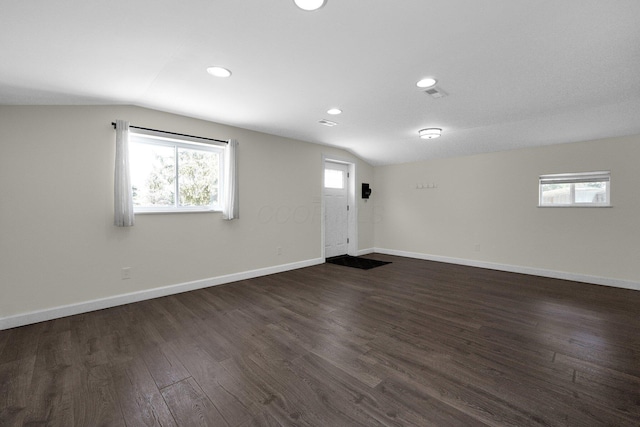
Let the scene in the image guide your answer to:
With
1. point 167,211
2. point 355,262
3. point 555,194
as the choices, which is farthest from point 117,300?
point 555,194

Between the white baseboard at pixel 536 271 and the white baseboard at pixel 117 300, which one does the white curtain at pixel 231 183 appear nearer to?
the white baseboard at pixel 117 300

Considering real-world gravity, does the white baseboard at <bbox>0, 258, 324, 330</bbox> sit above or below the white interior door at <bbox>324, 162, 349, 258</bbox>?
below

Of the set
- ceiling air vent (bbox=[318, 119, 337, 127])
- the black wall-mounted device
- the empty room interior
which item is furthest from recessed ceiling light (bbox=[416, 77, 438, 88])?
the black wall-mounted device

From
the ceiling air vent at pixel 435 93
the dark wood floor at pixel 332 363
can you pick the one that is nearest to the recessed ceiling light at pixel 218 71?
the ceiling air vent at pixel 435 93

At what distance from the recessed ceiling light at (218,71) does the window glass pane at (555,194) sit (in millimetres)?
5134

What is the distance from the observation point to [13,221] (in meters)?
2.62

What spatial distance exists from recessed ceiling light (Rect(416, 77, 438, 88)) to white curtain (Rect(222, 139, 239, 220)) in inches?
105

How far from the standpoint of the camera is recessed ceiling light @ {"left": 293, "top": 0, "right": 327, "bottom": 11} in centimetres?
155

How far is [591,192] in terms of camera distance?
162 inches

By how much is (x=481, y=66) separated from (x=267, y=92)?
2.05 metres

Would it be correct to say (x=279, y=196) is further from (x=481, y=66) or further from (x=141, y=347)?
(x=481, y=66)

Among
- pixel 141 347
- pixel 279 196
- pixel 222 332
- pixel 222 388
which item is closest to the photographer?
pixel 222 388

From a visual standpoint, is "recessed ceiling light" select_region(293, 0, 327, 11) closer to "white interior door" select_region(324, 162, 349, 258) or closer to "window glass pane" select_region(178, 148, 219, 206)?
"window glass pane" select_region(178, 148, 219, 206)

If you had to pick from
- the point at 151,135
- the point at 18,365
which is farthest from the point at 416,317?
the point at 151,135
